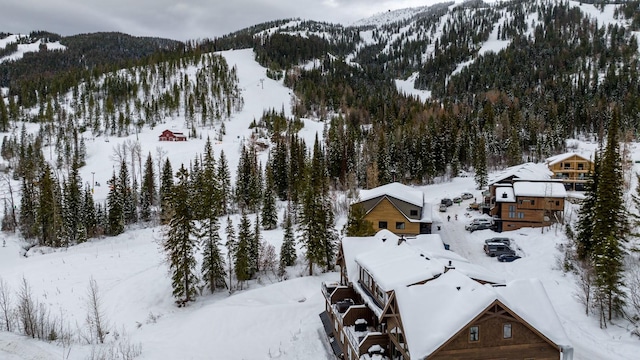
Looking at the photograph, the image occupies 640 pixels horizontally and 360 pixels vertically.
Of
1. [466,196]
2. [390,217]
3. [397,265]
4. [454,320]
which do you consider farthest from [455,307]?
[466,196]

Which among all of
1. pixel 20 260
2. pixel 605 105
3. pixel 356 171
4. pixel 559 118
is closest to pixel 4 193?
pixel 20 260

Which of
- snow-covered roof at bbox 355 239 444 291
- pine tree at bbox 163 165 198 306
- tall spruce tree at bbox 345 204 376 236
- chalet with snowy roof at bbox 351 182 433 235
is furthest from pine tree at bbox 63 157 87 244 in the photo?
snow-covered roof at bbox 355 239 444 291

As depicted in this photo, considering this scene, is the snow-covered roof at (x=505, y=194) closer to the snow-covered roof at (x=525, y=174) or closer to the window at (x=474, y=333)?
the snow-covered roof at (x=525, y=174)

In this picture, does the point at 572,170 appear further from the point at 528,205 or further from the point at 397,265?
the point at 397,265

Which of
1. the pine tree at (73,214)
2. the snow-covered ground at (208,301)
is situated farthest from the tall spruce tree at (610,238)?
the pine tree at (73,214)

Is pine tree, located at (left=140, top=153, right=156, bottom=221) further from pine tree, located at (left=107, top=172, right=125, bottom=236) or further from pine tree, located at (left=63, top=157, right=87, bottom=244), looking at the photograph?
pine tree, located at (left=63, top=157, right=87, bottom=244)

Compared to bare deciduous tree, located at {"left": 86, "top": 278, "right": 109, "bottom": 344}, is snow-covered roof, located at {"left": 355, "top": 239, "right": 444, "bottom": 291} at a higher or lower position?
higher
